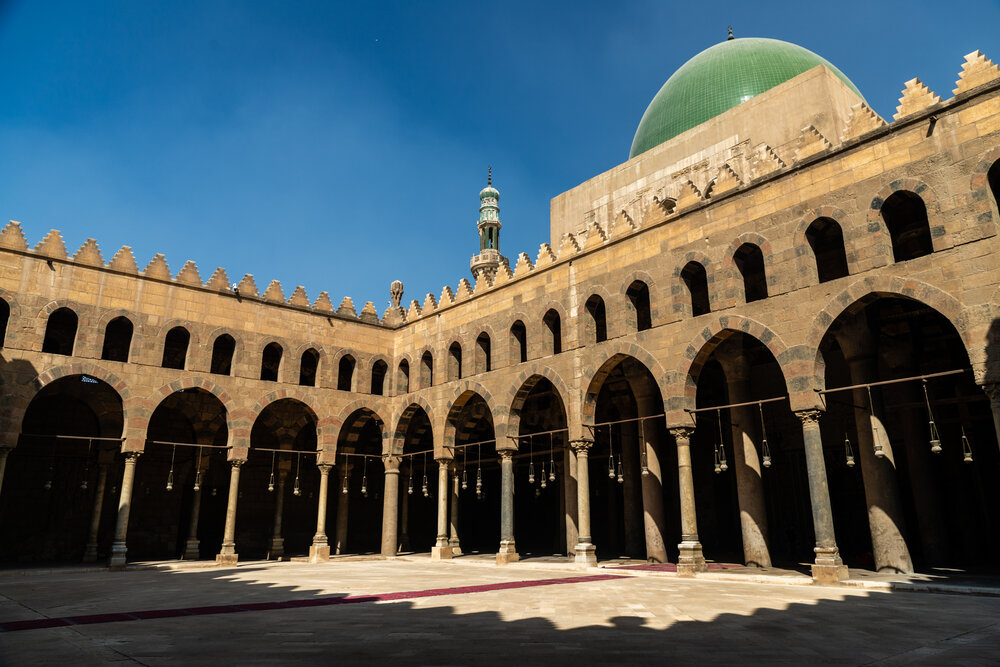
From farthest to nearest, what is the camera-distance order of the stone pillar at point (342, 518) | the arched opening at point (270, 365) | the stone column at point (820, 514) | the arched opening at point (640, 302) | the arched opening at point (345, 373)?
the arched opening at point (345, 373) < the stone pillar at point (342, 518) < the arched opening at point (270, 365) < the arched opening at point (640, 302) < the stone column at point (820, 514)

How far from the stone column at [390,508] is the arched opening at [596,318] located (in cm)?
1053


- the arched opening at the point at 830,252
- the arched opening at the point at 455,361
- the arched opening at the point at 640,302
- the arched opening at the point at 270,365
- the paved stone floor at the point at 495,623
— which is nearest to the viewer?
the paved stone floor at the point at 495,623

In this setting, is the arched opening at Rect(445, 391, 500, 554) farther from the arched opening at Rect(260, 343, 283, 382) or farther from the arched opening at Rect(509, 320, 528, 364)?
the arched opening at Rect(260, 343, 283, 382)

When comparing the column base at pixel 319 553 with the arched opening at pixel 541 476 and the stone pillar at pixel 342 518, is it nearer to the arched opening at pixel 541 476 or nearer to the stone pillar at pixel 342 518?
the stone pillar at pixel 342 518

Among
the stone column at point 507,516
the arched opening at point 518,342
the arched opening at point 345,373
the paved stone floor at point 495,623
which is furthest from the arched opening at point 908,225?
the arched opening at point 345,373

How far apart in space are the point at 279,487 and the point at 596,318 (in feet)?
49.3

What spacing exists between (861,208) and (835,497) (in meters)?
10.7

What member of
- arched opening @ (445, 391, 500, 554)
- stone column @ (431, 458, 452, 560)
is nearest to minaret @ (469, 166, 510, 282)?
arched opening @ (445, 391, 500, 554)

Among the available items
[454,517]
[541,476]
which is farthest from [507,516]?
[454,517]

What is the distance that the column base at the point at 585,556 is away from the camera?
1933cm

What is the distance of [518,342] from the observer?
2372cm

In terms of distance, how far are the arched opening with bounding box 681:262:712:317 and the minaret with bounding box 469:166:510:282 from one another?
24.5 m

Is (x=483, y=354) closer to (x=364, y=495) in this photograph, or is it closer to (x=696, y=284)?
(x=696, y=284)

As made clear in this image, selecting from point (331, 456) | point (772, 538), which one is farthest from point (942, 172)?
point (331, 456)
